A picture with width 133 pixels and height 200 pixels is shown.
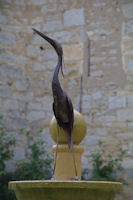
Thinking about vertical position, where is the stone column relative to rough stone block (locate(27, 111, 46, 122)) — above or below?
above

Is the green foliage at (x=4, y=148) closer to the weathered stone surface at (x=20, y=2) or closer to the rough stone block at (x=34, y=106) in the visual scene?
the rough stone block at (x=34, y=106)

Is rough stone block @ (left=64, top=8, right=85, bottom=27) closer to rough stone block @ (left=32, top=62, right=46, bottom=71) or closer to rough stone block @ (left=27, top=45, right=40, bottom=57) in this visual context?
rough stone block @ (left=27, top=45, right=40, bottom=57)

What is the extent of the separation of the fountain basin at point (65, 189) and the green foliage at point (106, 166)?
2.92 metres

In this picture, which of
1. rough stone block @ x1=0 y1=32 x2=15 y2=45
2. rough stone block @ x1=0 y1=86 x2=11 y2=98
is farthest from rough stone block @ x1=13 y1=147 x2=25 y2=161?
rough stone block @ x1=0 y1=32 x2=15 y2=45

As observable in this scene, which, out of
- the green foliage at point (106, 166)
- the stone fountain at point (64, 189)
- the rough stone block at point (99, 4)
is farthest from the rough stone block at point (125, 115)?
the stone fountain at point (64, 189)

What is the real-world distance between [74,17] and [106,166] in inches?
112

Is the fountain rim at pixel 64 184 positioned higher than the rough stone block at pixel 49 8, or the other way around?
the rough stone block at pixel 49 8

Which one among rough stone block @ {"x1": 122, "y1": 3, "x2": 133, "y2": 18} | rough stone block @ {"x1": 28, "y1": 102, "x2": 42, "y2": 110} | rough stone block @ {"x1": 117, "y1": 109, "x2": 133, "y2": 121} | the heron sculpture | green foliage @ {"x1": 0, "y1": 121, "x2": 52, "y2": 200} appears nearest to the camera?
the heron sculpture

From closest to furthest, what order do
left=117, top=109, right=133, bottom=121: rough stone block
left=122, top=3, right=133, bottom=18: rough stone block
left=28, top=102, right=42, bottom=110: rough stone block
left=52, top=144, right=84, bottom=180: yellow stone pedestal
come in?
left=52, top=144, right=84, bottom=180: yellow stone pedestal → left=117, top=109, right=133, bottom=121: rough stone block → left=122, top=3, right=133, bottom=18: rough stone block → left=28, top=102, right=42, bottom=110: rough stone block

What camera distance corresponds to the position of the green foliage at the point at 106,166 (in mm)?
5926

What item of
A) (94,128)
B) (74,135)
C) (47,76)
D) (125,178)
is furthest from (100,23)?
(74,135)

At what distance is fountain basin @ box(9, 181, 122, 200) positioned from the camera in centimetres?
284

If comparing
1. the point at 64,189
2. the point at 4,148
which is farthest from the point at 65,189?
the point at 4,148

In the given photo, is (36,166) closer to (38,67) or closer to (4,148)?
(4,148)
